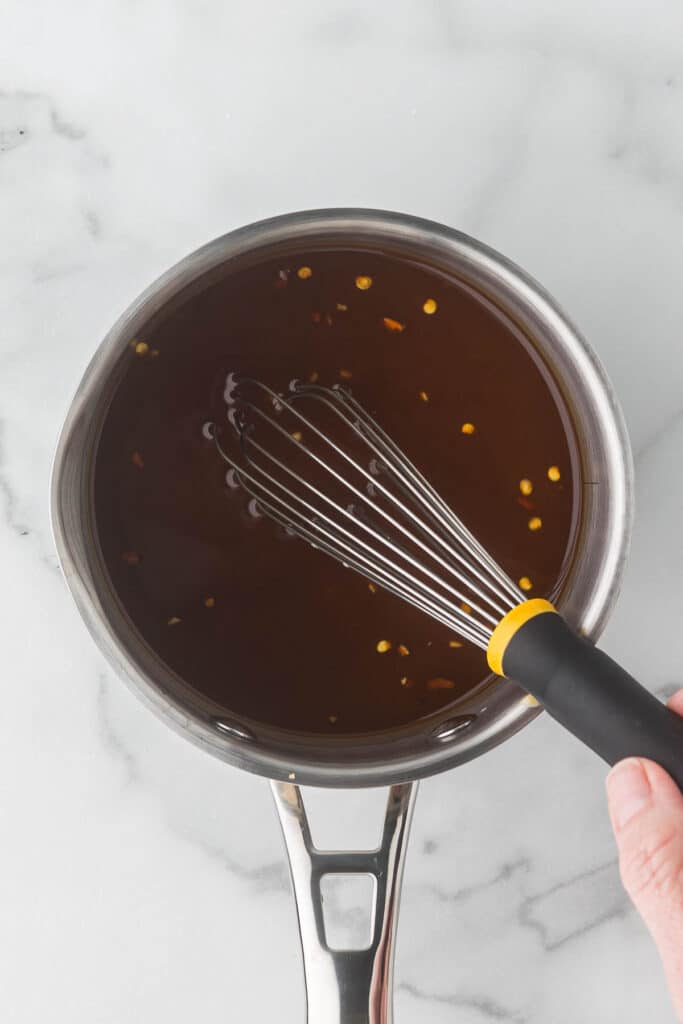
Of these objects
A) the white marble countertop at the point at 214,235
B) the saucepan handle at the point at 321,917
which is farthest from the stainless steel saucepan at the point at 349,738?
the white marble countertop at the point at 214,235

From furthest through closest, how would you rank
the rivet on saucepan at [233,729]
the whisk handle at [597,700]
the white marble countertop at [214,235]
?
the white marble countertop at [214,235]
the rivet on saucepan at [233,729]
the whisk handle at [597,700]

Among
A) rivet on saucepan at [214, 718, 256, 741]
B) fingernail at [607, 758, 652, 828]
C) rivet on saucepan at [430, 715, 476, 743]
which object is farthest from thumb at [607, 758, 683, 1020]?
rivet on saucepan at [214, 718, 256, 741]

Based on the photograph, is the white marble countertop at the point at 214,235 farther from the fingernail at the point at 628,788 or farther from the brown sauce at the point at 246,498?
the fingernail at the point at 628,788

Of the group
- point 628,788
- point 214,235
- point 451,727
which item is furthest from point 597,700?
point 214,235

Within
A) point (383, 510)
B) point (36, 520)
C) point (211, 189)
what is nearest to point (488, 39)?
point (211, 189)

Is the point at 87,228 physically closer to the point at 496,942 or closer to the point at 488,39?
the point at 488,39

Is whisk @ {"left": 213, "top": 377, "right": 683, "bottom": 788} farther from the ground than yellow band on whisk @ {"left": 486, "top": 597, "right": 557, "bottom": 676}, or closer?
Answer: farther from the ground

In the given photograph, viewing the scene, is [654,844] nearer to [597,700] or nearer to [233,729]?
[597,700]

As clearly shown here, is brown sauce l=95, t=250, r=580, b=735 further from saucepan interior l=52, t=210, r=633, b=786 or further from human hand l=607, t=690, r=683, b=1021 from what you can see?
human hand l=607, t=690, r=683, b=1021
